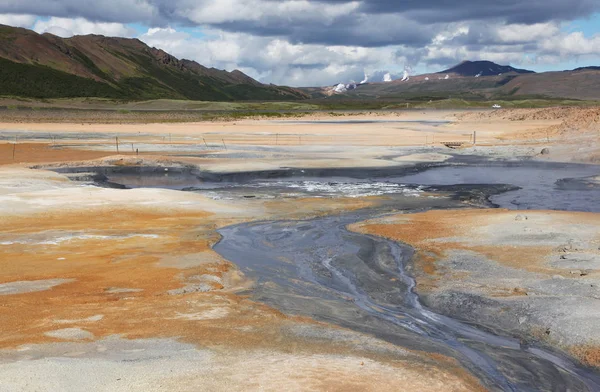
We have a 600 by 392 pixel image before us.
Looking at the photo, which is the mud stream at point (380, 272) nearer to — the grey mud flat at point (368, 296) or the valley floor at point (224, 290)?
the grey mud flat at point (368, 296)

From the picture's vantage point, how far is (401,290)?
53.9 feet

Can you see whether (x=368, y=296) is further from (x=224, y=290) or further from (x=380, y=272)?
(x=224, y=290)

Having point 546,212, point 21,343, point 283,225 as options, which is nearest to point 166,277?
point 21,343

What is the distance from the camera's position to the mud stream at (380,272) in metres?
11.8

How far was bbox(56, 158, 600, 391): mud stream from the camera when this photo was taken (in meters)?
11.8

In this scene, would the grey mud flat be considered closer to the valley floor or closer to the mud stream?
the mud stream

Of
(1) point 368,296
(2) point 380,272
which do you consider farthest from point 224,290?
(2) point 380,272

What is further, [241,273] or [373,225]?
[373,225]

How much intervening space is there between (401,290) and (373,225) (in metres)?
8.10

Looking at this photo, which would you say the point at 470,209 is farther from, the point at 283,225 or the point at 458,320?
the point at 458,320

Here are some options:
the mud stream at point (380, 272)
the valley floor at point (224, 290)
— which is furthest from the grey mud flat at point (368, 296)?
the valley floor at point (224, 290)

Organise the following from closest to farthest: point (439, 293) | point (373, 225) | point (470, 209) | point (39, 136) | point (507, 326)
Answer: point (507, 326)
point (439, 293)
point (373, 225)
point (470, 209)
point (39, 136)

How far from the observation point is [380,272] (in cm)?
1811

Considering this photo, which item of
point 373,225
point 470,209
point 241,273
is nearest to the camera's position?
point 241,273
